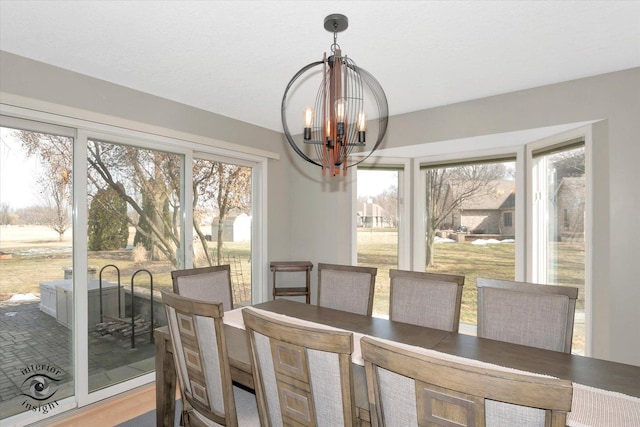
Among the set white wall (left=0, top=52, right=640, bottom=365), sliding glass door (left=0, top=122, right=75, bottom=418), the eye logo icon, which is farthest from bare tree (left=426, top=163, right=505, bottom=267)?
the eye logo icon

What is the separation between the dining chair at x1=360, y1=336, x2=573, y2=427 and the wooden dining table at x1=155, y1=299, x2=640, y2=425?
296 mm

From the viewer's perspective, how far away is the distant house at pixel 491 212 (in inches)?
141

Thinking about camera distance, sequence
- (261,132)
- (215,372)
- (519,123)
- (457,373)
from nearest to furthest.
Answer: (457,373) < (215,372) < (519,123) < (261,132)

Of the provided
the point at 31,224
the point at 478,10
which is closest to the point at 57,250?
the point at 31,224

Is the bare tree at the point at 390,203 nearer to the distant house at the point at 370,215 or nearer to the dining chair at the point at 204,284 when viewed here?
the distant house at the point at 370,215

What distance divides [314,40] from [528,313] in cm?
191

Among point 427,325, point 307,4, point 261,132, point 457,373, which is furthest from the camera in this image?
point 261,132

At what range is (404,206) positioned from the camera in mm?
4141

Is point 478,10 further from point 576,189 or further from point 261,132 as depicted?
point 261,132

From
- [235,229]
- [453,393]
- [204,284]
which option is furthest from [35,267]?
[453,393]

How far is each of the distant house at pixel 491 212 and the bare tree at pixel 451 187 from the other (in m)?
0.04

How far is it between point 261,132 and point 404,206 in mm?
1838

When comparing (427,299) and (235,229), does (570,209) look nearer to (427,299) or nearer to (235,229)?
(427,299)

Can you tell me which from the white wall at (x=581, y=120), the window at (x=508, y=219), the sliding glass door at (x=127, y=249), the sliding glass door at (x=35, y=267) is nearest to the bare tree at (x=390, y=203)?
the white wall at (x=581, y=120)
